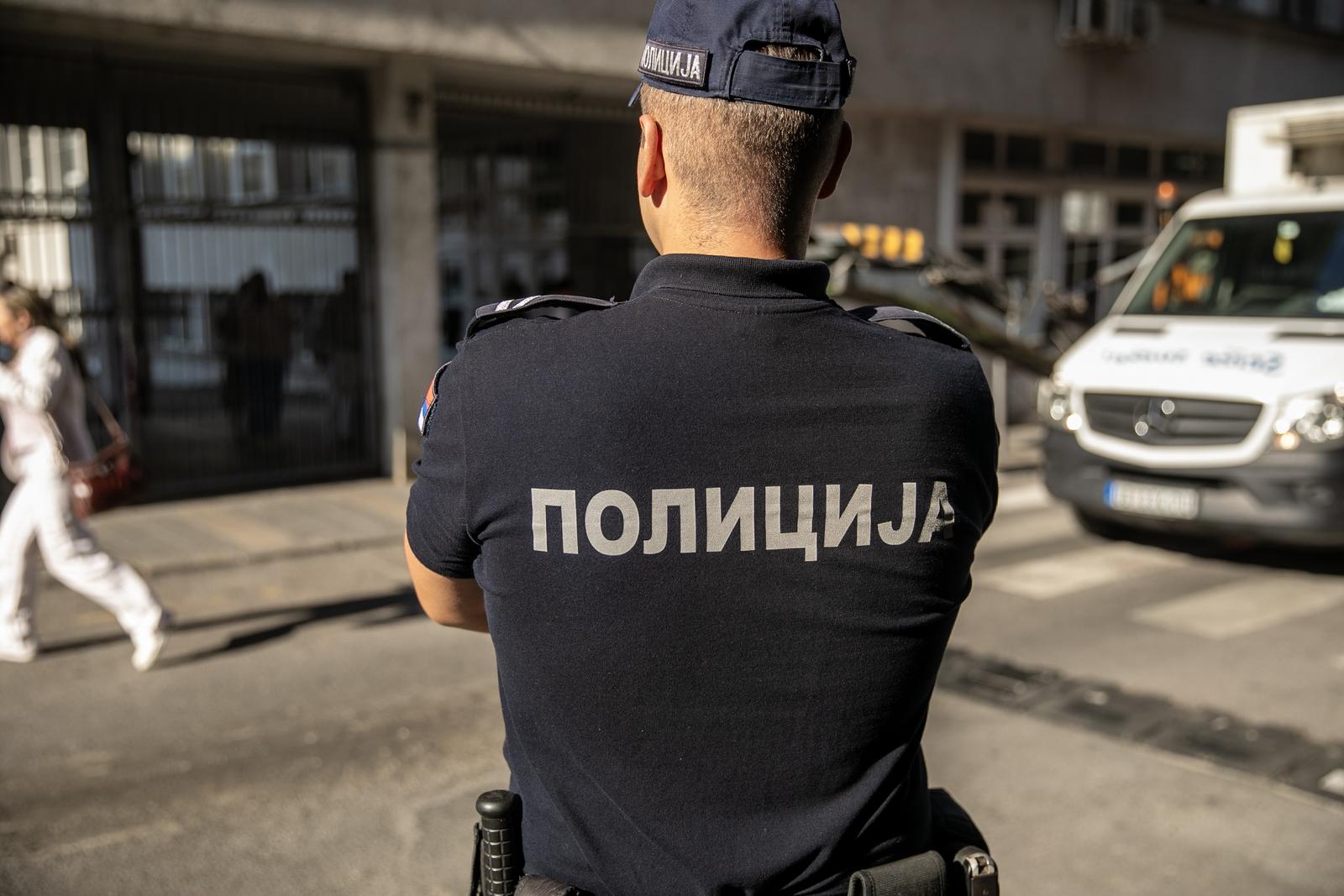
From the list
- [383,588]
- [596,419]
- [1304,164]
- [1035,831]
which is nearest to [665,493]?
[596,419]

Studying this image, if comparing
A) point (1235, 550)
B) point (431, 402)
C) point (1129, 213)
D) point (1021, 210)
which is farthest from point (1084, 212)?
point (431, 402)

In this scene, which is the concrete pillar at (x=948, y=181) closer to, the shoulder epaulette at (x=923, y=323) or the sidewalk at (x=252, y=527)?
the sidewalk at (x=252, y=527)

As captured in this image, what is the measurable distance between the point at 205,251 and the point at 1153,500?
763cm

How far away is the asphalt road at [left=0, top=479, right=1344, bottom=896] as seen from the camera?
3807mm

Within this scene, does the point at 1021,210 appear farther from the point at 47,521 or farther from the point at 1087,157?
the point at 47,521

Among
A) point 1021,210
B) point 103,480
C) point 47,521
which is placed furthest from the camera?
point 1021,210

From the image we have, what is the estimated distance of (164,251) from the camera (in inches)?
397

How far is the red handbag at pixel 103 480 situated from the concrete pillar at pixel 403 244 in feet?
15.3

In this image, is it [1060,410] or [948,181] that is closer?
[1060,410]

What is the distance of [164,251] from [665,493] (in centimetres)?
985

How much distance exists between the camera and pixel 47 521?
231 inches

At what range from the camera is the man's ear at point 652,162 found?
1.45 m

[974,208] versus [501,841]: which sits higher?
[974,208]

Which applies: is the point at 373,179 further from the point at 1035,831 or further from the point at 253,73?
the point at 1035,831
